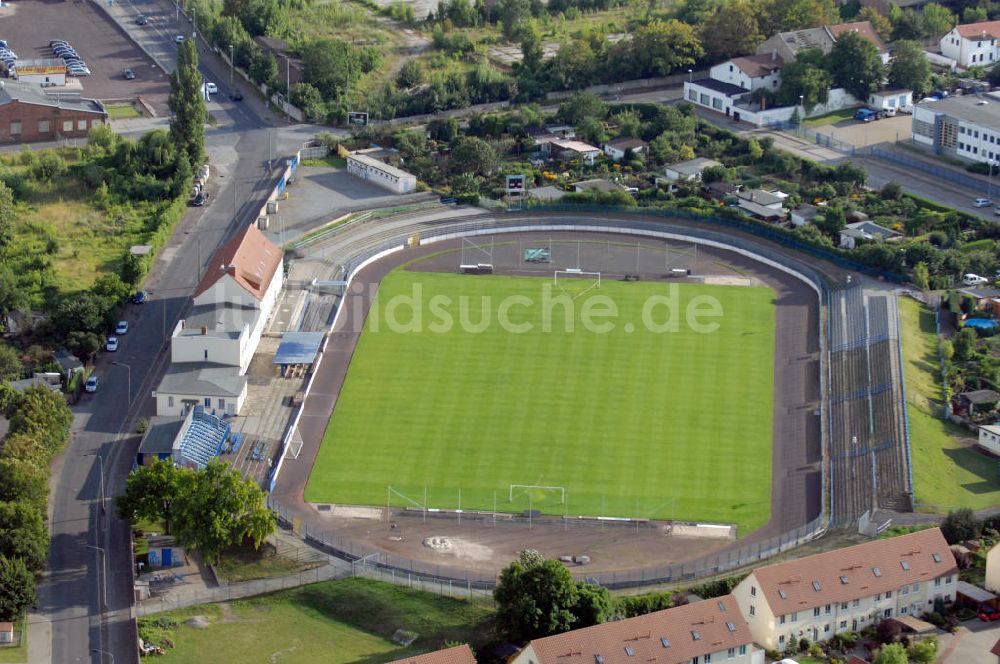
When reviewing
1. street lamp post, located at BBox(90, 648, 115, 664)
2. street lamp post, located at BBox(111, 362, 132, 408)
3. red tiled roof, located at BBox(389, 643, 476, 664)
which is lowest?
street lamp post, located at BBox(111, 362, 132, 408)

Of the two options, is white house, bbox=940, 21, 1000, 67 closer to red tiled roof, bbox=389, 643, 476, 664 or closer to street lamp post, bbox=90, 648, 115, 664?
red tiled roof, bbox=389, 643, 476, 664

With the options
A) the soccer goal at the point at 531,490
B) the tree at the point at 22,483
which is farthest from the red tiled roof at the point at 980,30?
the tree at the point at 22,483

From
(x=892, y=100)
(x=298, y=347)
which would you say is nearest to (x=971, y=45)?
(x=892, y=100)

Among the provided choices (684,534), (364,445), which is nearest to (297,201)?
(364,445)

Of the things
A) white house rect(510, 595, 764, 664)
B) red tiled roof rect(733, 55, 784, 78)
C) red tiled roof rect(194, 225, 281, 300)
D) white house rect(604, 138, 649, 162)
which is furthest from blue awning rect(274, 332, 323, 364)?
red tiled roof rect(733, 55, 784, 78)

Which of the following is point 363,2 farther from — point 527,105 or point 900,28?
point 900,28

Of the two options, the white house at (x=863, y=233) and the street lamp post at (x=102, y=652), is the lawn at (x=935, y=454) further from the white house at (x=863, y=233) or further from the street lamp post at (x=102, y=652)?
the street lamp post at (x=102, y=652)

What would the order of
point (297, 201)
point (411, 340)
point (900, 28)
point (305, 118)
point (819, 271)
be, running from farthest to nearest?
point (900, 28)
point (305, 118)
point (297, 201)
point (819, 271)
point (411, 340)
